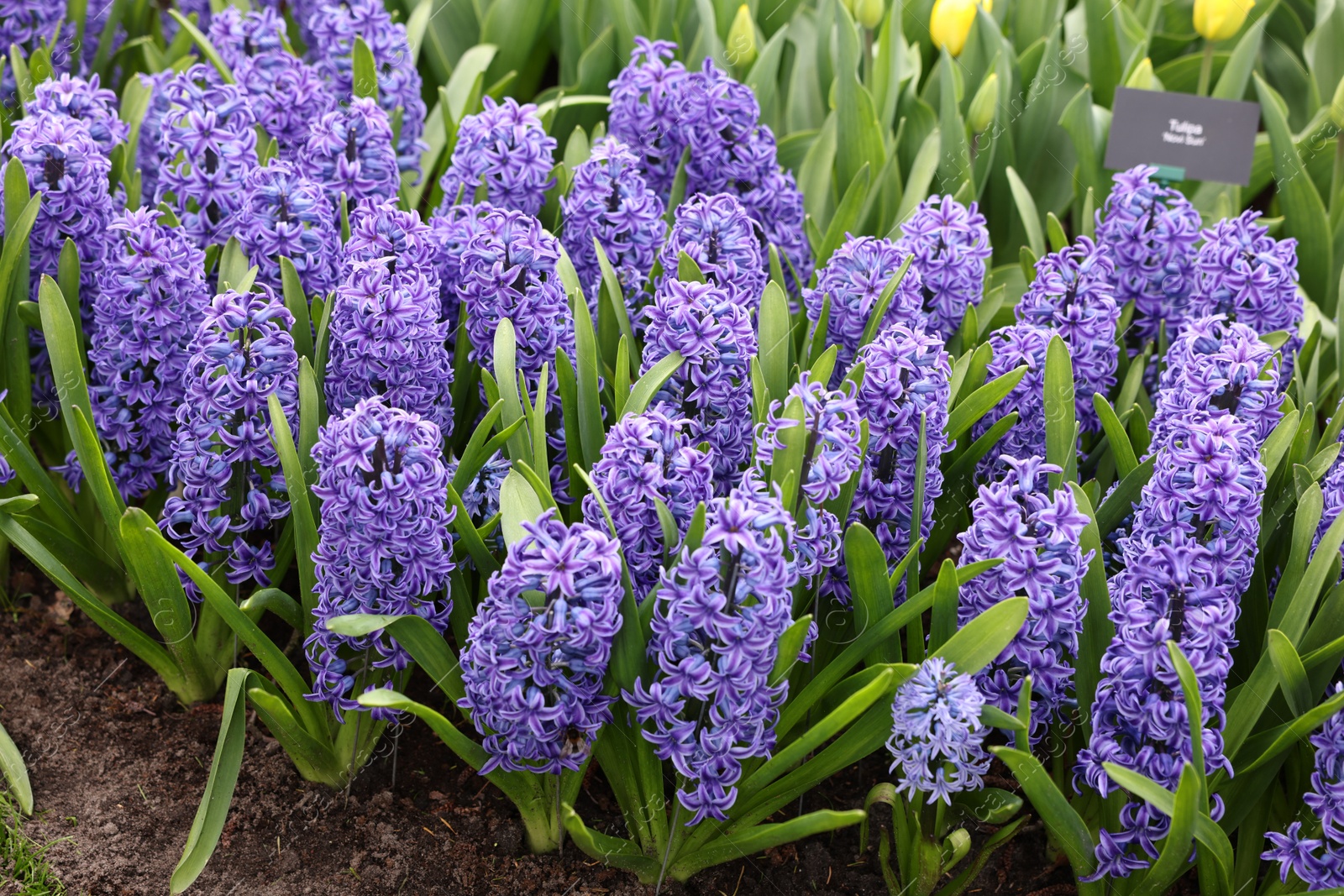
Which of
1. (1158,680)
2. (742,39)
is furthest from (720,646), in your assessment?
(742,39)

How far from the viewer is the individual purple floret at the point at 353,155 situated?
2.43 m

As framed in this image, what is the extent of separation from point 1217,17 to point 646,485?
2701 mm

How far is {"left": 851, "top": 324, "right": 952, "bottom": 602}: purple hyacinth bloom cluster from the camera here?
1.86m

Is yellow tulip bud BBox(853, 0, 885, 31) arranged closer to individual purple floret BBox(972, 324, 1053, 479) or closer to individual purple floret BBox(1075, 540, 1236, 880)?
individual purple floret BBox(972, 324, 1053, 479)

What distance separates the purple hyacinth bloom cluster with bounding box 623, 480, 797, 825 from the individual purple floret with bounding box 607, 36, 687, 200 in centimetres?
138

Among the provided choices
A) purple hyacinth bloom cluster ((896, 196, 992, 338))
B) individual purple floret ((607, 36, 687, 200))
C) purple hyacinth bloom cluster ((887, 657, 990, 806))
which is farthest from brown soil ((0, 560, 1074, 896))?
individual purple floret ((607, 36, 687, 200))

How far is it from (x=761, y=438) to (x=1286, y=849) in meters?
1.06

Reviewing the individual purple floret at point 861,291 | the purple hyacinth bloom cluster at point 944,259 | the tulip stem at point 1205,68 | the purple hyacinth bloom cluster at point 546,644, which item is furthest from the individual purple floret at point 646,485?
the tulip stem at point 1205,68

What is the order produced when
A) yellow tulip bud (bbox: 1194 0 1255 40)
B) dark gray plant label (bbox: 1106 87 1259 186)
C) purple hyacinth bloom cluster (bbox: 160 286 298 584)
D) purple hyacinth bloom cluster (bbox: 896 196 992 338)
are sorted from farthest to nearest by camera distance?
yellow tulip bud (bbox: 1194 0 1255 40) → dark gray plant label (bbox: 1106 87 1259 186) → purple hyacinth bloom cluster (bbox: 896 196 992 338) → purple hyacinth bloom cluster (bbox: 160 286 298 584)

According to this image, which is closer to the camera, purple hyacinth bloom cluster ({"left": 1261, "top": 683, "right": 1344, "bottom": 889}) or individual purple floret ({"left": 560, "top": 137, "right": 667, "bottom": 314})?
purple hyacinth bloom cluster ({"left": 1261, "top": 683, "right": 1344, "bottom": 889})

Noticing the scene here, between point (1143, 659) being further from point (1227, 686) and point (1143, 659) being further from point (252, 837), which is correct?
point (252, 837)

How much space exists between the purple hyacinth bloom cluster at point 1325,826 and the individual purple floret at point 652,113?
1848 mm

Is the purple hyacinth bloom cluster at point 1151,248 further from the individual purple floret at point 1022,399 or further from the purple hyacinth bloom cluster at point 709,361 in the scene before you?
the purple hyacinth bloom cluster at point 709,361

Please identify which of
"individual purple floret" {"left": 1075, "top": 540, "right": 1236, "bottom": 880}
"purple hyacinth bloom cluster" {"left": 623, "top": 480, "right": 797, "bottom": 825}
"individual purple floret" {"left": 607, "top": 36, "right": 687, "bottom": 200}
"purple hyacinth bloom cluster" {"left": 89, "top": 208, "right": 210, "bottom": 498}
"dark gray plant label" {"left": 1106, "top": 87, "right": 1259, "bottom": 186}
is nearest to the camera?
"purple hyacinth bloom cluster" {"left": 623, "top": 480, "right": 797, "bottom": 825}
